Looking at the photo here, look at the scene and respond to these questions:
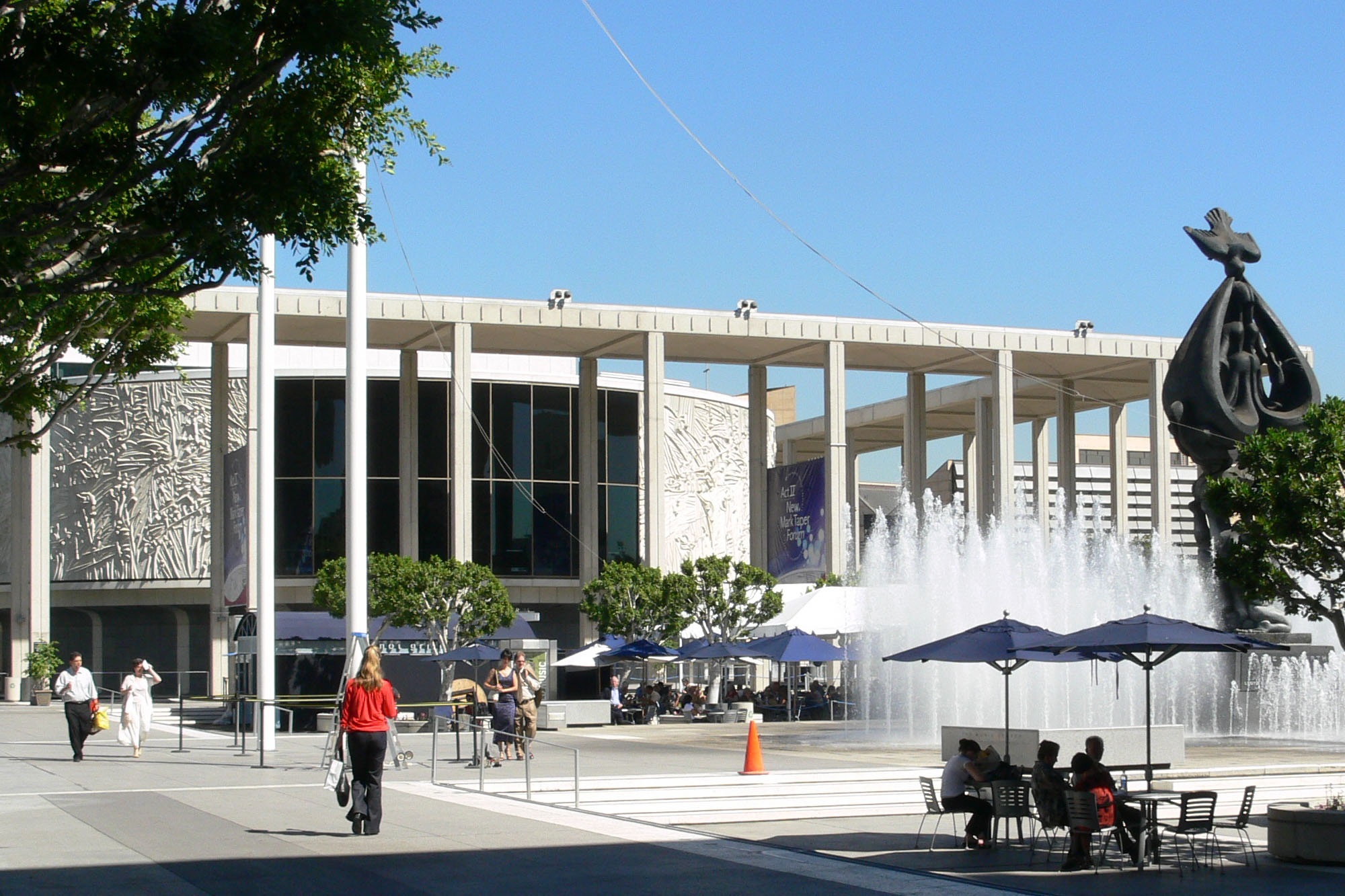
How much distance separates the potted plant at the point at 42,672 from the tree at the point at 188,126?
41623 mm

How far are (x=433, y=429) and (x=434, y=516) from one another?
3.70 m

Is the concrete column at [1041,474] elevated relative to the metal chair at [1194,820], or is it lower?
elevated

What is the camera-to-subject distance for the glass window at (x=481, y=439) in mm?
62938

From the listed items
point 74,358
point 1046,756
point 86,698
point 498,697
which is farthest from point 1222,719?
point 74,358

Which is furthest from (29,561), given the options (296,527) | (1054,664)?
(1054,664)

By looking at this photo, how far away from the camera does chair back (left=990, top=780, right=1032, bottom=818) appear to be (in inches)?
505

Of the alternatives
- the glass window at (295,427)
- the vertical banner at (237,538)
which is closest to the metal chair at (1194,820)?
the vertical banner at (237,538)

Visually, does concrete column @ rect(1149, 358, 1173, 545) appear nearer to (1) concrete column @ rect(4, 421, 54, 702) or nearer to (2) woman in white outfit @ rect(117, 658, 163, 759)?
(1) concrete column @ rect(4, 421, 54, 702)

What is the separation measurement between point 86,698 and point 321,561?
39315mm

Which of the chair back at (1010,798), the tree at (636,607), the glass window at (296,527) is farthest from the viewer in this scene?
the glass window at (296,527)

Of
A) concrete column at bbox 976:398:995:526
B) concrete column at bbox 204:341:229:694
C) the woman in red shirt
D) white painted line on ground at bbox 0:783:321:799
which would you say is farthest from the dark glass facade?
the woman in red shirt

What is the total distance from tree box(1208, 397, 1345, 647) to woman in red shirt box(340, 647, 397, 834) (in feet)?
47.7

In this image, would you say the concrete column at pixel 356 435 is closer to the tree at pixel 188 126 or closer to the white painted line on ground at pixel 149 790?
the white painted line on ground at pixel 149 790

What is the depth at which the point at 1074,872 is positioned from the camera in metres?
11.7
